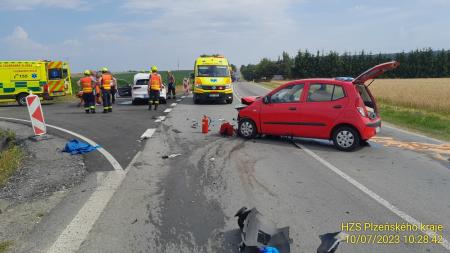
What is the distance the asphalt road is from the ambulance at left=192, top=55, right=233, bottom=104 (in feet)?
37.6

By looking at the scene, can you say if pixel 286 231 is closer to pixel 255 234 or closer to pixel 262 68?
pixel 255 234

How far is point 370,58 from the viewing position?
95.8m

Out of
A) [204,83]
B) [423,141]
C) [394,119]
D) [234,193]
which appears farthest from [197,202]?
[204,83]

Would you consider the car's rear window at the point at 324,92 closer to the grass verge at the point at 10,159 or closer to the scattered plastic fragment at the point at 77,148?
the scattered plastic fragment at the point at 77,148

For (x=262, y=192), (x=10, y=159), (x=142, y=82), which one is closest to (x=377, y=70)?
(x=262, y=192)

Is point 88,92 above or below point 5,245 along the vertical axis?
above

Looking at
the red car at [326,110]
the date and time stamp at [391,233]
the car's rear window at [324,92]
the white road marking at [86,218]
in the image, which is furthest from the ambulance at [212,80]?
the date and time stamp at [391,233]

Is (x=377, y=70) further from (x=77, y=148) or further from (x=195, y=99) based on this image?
(x=195, y=99)

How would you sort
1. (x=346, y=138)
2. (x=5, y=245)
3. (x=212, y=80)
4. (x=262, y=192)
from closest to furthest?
1. (x=5, y=245)
2. (x=262, y=192)
3. (x=346, y=138)
4. (x=212, y=80)

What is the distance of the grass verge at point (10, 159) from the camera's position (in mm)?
7137

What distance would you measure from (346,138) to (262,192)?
382 cm

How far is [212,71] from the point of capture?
864 inches

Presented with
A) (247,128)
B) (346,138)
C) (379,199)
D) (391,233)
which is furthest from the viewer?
(247,128)

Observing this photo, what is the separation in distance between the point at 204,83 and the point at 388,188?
53.3ft
